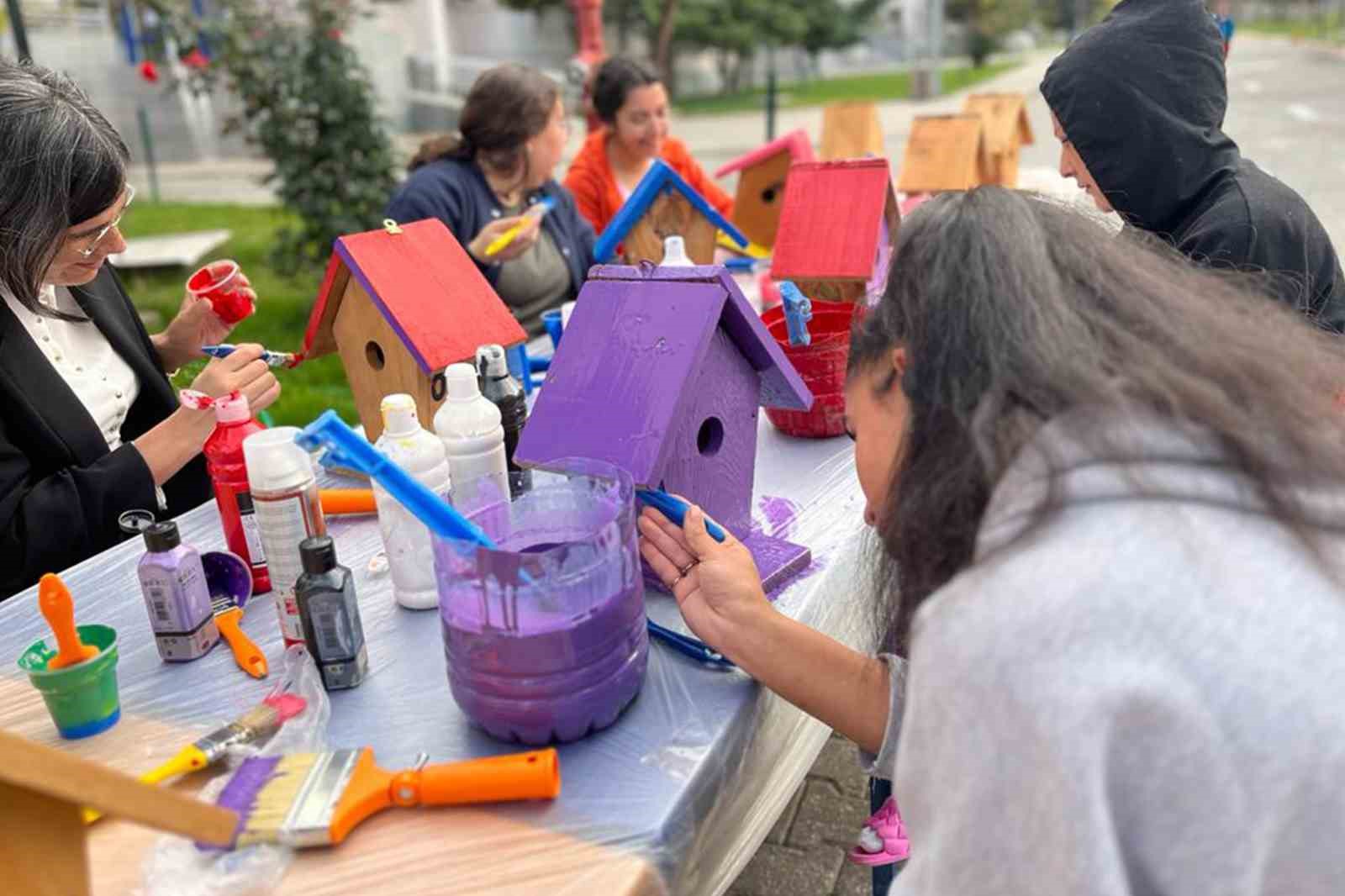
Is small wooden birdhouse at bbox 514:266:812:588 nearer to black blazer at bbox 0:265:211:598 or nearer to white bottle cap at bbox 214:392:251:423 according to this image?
white bottle cap at bbox 214:392:251:423

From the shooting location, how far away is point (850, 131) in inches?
163

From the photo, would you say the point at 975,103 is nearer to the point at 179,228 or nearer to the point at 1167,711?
the point at 1167,711

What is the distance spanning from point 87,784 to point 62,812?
15 centimetres

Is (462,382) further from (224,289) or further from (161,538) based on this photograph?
(224,289)

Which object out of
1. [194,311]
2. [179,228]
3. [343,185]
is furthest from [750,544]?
[179,228]

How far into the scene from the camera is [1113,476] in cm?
75

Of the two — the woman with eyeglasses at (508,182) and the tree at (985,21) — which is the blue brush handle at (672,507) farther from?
the tree at (985,21)

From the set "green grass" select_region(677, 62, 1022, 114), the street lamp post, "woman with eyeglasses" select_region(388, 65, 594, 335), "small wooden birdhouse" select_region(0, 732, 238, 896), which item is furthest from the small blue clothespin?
"green grass" select_region(677, 62, 1022, 114)

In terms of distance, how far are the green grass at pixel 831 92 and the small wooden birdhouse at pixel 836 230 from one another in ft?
65.8

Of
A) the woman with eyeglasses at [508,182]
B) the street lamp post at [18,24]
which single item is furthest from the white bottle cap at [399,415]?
the street lamp post at [18,24]

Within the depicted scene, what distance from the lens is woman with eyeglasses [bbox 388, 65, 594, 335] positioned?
308 cm

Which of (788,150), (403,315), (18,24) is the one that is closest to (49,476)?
(403,315)

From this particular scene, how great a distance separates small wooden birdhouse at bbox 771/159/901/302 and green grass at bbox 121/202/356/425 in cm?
137

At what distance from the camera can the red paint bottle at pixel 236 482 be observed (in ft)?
4.45
